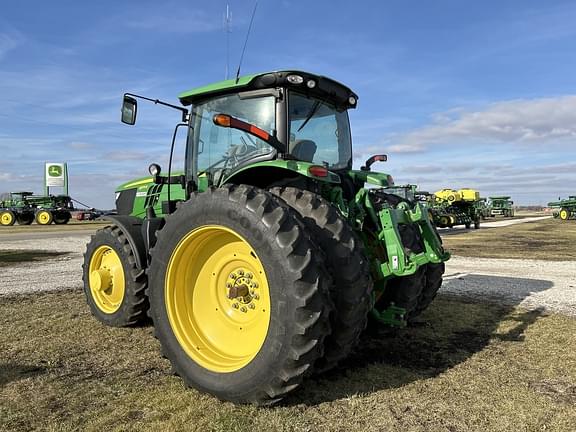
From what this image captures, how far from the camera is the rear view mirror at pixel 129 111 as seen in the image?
507cm

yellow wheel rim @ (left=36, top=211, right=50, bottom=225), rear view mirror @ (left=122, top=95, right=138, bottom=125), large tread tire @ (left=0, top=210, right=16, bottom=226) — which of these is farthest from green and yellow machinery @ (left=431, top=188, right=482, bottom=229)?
large tread tire @ (left=0, top=210, right=16, bottom=226)

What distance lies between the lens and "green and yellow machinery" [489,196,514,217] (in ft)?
220

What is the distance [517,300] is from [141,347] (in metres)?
5.82

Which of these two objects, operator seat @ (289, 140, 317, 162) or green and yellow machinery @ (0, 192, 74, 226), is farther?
green and yellow machinery @ (0, 192, 74, 226)

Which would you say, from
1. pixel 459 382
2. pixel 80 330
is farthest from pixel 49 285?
pixel 459 382

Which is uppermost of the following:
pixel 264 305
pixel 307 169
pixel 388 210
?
pixel 307 169

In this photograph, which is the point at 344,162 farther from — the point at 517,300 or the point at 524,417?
the point at 517,300

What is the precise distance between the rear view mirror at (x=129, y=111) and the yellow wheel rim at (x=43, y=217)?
1411 inches

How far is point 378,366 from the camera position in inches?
168

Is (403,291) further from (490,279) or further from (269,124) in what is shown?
(490,279)

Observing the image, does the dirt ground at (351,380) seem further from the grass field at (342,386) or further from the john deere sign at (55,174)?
the john deere sign at (55,174)

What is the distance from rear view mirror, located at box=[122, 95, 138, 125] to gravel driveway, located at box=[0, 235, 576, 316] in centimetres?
465

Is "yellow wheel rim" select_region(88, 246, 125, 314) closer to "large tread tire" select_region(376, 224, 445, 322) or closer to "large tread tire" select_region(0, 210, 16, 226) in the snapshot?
"large tread tire" select_region(376, 224, 445, 322)

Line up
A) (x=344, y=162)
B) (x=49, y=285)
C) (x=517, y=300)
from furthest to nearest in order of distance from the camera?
(x=49, y=285), (x=517, y=300), (x=344, y=162)
